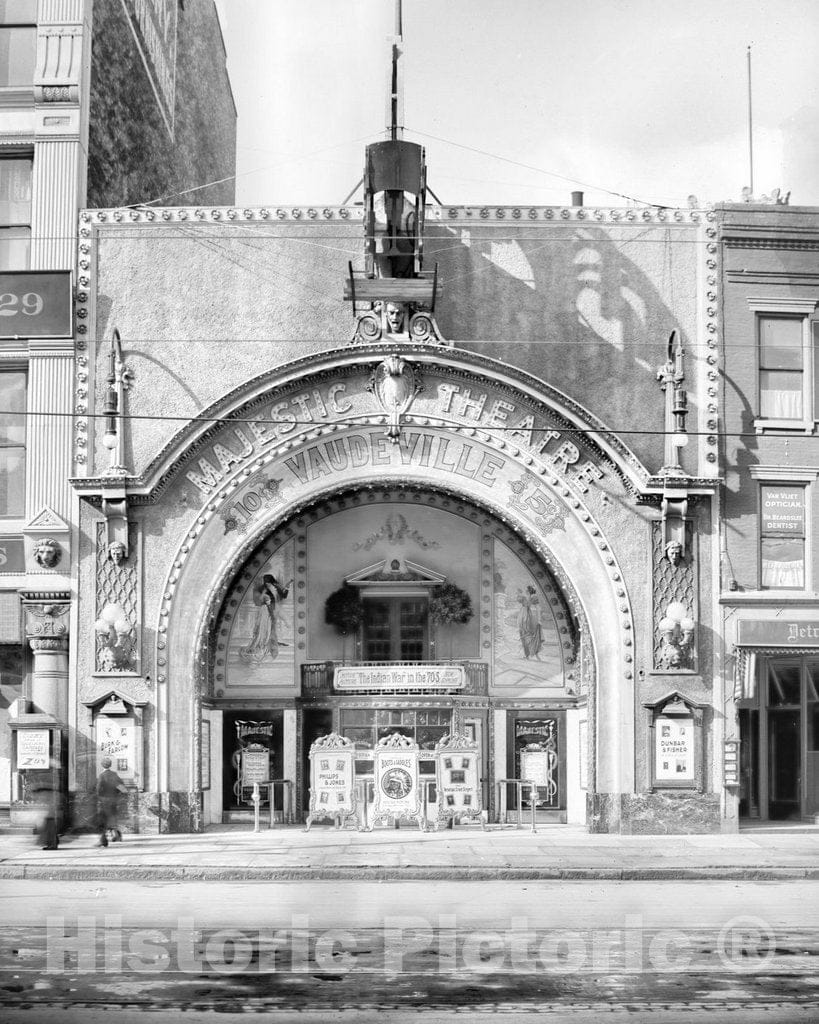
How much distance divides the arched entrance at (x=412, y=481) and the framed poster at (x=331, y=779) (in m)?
2.16

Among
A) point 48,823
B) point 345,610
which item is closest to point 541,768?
point 345,610

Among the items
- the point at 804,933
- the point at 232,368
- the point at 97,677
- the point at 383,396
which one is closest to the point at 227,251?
the point at 232,368

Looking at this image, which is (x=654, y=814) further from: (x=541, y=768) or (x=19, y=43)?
(x=19, y=43)

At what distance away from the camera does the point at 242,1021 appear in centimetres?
1105

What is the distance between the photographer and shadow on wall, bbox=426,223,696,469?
2827 centimetres

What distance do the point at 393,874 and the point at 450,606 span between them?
26.9 feet

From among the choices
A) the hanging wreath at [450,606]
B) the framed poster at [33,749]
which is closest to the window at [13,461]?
the framed poster at [33,749]

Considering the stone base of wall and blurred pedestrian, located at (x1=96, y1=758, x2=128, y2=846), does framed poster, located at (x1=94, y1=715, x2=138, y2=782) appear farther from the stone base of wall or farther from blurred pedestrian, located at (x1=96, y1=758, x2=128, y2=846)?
the stone base of wall

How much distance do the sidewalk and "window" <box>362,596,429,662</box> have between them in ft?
12.5

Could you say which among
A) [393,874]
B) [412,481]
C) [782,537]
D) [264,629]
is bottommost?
[393,874]

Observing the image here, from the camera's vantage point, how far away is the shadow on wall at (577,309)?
2827 cm

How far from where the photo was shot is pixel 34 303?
2814 centimetres

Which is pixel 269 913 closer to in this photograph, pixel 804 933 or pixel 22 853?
pixel 804 933

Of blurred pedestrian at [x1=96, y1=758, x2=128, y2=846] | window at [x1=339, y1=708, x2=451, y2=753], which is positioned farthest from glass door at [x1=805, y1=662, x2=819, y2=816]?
blurred pedestrian at [x1=96, y1=758, x2=128, y2=846]
